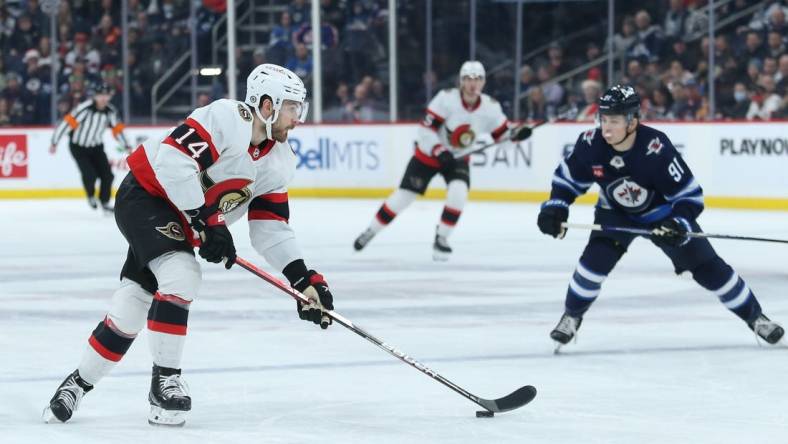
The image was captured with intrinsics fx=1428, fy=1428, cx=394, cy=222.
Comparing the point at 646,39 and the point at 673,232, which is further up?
the point at 646,39

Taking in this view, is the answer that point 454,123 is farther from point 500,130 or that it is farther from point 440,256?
point 440,256

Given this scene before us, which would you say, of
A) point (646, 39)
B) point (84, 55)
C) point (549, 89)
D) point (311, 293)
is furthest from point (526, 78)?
point (311, 293)

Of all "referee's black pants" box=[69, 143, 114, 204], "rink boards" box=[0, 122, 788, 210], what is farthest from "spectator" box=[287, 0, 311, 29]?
"referee's black pants" box=[69, 143, 114, 204]

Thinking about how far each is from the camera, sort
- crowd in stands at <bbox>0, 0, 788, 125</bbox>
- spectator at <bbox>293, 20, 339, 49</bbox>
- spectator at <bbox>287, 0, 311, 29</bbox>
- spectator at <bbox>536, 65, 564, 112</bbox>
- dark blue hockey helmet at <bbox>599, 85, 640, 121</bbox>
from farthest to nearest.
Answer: spectator at <bbox>287, 0, 311, 29</bbox> < spectator at <bbox>293, 20, 339, 49</bbox> < spectator at <bbox>536, 65, 564, 112</bbox> < crowd in stands at <bbox>0, 0, 788, 125</bbox> < dark blue hockey helmet at <bbox>599, 85, 640, 121</bbox>

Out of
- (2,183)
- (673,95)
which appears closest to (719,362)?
(673,95)

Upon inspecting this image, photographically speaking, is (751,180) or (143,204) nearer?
(143,204)

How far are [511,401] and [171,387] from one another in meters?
0.90

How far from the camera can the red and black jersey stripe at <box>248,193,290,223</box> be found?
12.8ft

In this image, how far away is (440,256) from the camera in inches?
324

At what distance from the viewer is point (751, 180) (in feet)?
36.5

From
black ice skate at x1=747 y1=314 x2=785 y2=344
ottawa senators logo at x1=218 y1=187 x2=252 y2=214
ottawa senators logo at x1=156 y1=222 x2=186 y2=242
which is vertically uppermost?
ottawa senators logo at x1=218 y1=187 x2=252 y2=214

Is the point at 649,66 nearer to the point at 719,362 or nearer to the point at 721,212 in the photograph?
the point at 721,212

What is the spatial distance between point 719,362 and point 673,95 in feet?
24.8

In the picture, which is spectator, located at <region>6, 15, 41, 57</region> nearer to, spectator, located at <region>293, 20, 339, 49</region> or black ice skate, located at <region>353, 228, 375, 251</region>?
spectator, located at <region>293, 20, 339, 49</region>
